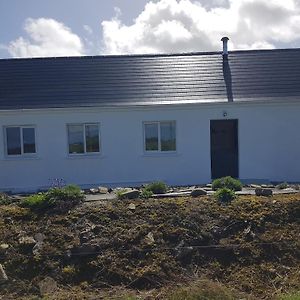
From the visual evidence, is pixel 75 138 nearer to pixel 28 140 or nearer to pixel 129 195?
pixel 28 140

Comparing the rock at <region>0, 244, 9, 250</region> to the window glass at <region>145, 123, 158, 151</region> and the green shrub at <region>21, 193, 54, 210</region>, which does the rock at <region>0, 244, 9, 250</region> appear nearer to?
the green shrub at <region>21, 193, 54, 210</region>

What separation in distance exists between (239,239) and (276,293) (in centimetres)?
162

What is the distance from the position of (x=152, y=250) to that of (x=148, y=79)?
10805 millimetres

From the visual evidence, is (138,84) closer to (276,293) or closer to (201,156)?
(201,156)

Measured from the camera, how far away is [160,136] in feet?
52.2

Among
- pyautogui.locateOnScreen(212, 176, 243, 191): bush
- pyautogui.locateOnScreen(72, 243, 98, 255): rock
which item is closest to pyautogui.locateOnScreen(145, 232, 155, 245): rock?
pyautogui.locateOnScreen(72, 243, 98, 255): rock

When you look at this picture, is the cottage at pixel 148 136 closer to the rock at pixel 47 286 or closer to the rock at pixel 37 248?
the rock at pixel 37 248

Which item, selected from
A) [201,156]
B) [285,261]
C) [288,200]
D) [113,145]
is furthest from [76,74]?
[285,261]

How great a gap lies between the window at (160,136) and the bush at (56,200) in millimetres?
6429

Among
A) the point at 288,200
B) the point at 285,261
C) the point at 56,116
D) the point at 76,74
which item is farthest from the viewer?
the point at 76,74

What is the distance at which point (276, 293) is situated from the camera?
6.52 metres

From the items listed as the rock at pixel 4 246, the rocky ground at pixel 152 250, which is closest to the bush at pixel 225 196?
the rocky ground at pixel 152 250

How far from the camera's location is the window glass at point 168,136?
15.9m

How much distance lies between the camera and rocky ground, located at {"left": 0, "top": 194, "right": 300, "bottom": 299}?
6859 millimetres
